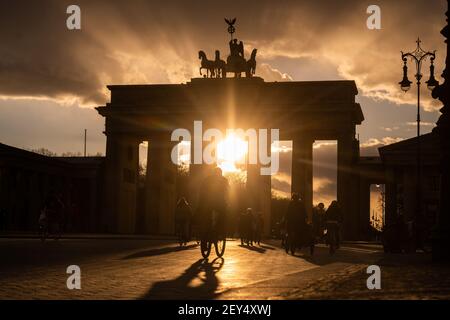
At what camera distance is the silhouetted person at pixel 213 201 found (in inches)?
834

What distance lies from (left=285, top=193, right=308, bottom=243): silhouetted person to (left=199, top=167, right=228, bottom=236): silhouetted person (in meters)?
5.74

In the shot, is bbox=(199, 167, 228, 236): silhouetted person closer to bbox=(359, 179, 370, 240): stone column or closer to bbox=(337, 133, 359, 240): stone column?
bbox=(337, 133, 359, 240): stone column

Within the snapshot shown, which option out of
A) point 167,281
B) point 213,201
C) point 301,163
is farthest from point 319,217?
point 301,163

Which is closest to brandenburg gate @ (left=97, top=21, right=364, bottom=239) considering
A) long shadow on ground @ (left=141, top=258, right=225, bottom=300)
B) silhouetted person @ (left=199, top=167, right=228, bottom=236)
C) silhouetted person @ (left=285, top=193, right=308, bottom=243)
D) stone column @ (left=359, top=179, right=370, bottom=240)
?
stone column @ (left=359, top=179, right=370, bottom=240)

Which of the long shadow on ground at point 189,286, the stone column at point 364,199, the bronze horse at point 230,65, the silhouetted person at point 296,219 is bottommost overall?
the long shadow on ground at point 189,286

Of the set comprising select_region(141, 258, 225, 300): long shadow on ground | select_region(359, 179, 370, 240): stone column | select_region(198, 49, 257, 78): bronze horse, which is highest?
select_region(198, 49, 257, 78): bronze horse

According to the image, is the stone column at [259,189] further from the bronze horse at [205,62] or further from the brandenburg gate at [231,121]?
the bronze horse at [205,62]

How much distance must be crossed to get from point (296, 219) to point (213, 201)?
20.8ft

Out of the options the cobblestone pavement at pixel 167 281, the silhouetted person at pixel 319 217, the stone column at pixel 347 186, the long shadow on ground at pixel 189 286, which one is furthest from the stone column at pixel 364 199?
the long shadow on ground at pixel 189 286

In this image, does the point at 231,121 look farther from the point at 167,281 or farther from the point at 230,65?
the point at 167,281

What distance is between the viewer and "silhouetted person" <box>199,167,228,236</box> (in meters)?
21.2

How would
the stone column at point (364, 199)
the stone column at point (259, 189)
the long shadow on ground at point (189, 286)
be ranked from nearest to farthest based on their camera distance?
the long shadow on ground at point (189, 286) < the stone column at point (259, 189) < the stone column at point (364, 199)

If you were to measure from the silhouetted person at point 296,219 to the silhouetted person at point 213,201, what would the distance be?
18.8ft

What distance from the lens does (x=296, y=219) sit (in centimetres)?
2702
